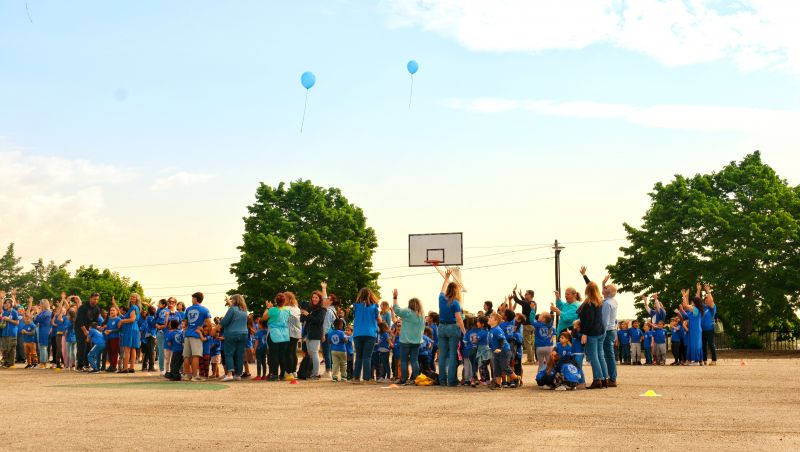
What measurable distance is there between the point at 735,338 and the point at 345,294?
30.5 meters

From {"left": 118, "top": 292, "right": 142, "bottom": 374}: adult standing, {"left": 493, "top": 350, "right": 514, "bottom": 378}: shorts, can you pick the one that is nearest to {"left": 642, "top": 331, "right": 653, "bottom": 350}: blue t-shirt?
{"left": 493, "top": 350, "right": 514, "bottom": 378}: shorts

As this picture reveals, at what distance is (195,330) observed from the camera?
62.4ft

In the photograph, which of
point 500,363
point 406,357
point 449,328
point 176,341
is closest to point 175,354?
point 176,341

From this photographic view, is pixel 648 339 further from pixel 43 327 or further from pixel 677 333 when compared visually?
pixel 43 327

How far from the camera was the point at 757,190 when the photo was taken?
2073 inches

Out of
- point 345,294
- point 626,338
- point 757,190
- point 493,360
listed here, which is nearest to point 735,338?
point 757,190

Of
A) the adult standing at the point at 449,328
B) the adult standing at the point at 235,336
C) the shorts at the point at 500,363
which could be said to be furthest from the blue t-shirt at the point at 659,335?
the adult standing at the point at 235,336

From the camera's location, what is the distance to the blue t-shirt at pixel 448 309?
16.8 metres

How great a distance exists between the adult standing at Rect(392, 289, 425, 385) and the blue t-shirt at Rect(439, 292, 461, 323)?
0.46 meters

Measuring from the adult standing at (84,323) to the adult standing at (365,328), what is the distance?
799 cm

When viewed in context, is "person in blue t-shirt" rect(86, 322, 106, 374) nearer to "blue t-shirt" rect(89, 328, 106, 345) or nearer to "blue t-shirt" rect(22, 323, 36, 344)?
"blue t-shirt" rect(89, 328, 106, 345)

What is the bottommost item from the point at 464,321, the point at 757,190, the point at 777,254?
the point at 464,321

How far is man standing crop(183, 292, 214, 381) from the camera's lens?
19.0 meters

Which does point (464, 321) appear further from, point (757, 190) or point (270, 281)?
point (270, 281)
